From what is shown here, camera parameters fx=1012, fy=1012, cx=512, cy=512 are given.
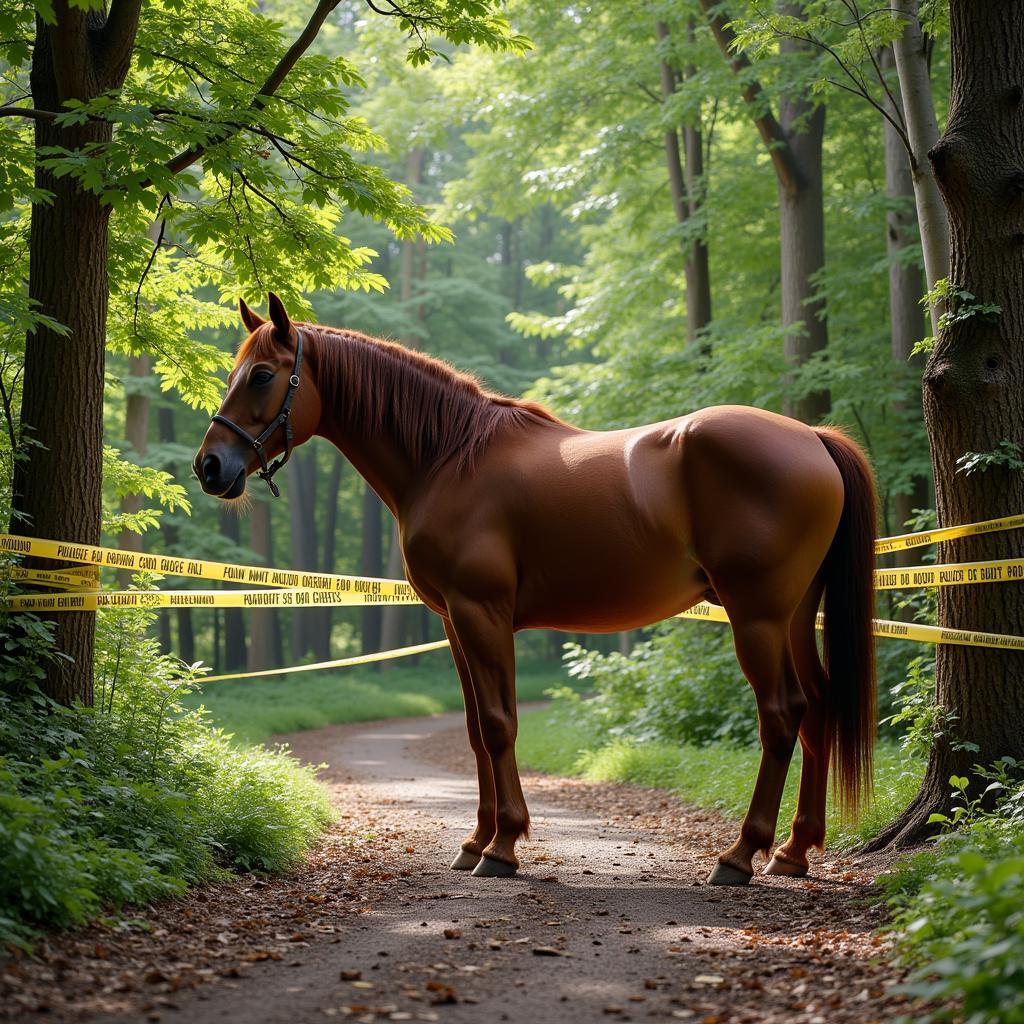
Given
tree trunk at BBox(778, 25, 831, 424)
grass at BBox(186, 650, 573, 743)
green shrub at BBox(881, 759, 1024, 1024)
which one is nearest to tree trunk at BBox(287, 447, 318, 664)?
grass at BBox(186, 650, 573, 743)

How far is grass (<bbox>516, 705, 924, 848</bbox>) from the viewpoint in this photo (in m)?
6.51

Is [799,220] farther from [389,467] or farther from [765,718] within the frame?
[765,718]

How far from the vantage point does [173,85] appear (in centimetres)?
757

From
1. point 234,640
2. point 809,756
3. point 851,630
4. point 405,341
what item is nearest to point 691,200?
point 851,630

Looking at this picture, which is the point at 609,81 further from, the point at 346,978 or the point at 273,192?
the point at 346,978

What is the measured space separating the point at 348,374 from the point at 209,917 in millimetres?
3132

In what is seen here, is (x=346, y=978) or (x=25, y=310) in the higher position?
(x=25, y=310)

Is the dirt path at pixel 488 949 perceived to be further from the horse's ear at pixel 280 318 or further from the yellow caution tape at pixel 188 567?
the horse's ear at pixel 280 318

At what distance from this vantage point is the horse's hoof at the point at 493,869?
5.75 meters

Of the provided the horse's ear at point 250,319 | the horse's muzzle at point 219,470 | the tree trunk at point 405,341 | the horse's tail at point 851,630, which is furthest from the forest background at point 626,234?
the tree trunk at point 405,341

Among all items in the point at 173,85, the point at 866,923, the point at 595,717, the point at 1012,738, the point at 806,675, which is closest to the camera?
the point at 866,923

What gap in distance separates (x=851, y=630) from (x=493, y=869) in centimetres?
247

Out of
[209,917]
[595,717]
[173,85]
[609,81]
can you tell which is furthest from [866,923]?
[609,81]

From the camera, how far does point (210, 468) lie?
582 cm
